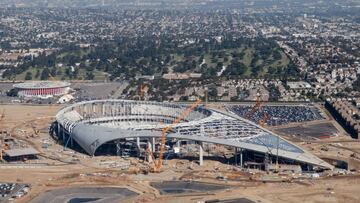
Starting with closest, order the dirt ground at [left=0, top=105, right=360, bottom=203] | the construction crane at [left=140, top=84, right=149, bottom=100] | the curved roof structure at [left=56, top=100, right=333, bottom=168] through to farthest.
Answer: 1. the dirt ground at [left=0, top=105, right=360, bottom=203]
2. the curved roof structure at [left=56, top=100, right=333, bottom=168]
3. the construction crane at [left=140, top=84, right=149, bottom=100]

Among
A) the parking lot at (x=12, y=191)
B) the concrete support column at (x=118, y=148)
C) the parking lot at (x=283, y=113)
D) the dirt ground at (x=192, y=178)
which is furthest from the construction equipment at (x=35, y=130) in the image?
the parking lot at (x=283, y=113)

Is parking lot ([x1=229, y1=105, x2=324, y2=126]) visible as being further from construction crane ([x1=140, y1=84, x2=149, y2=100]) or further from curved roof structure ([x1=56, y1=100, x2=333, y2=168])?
construction crane ([x1=140, y1=84, x2=149, y2=100])

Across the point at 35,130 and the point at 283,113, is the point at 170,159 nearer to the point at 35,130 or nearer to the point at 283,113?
the point at 35,130

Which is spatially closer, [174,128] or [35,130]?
[174,128]

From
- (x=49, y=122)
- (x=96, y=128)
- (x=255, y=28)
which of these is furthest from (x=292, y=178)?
(x=255, y=28)

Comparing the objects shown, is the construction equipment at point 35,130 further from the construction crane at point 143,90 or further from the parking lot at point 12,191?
the construction crane at point 143,90

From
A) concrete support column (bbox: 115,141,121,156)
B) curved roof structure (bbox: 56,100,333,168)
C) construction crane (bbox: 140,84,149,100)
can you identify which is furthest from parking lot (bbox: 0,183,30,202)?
construction crane (bbox: 140,84,149,100)

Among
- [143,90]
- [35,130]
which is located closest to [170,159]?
[35,130]
